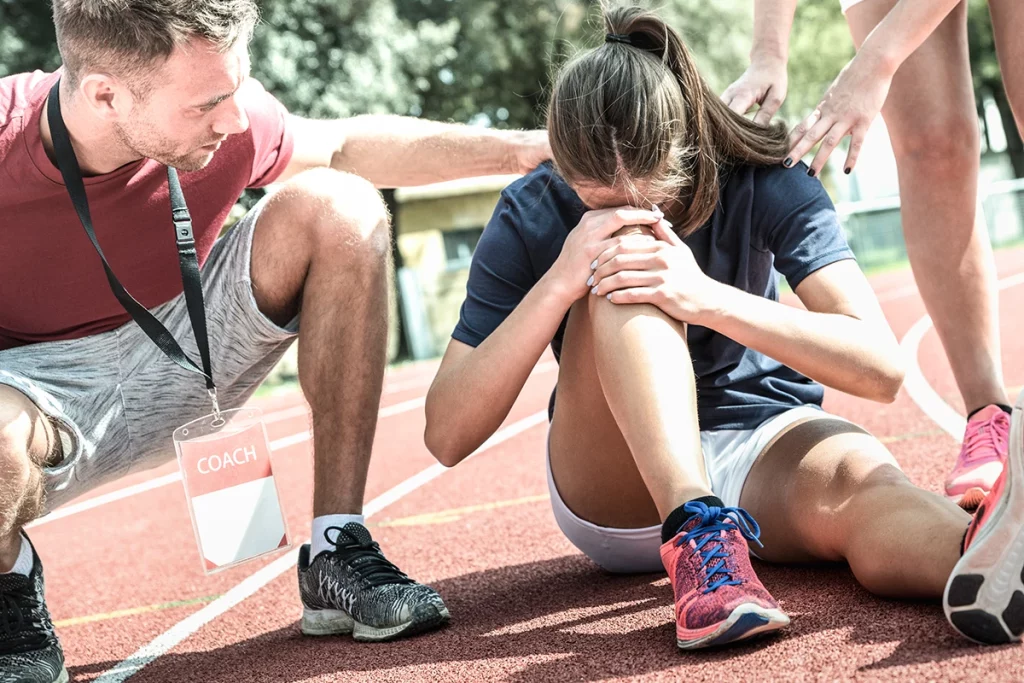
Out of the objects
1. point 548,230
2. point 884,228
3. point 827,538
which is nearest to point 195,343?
point 548,230

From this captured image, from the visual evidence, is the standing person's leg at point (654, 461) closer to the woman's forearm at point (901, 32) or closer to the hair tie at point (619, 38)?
the hair tie at point (619, 38)

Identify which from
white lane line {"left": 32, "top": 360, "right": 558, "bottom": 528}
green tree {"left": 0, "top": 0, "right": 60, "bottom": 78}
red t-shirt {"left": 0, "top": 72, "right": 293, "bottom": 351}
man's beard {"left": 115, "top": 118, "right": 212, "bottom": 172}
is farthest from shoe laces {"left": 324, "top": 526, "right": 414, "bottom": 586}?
green tree {"left": 0, "top": 0, "right": 60, "bottom": 78}

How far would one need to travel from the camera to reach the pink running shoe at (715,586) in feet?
6.89

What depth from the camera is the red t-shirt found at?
293 cm

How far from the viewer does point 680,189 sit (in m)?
2.62

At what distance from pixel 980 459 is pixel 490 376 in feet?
4.45

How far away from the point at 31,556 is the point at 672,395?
166 cm

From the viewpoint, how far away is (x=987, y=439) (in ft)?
10.1

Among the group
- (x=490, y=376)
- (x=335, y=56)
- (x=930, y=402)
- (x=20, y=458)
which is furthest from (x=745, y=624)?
(x=335, y=56)

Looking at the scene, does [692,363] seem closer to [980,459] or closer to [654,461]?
[654,461]

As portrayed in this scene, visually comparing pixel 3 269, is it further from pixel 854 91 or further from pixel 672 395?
pixel 854 91

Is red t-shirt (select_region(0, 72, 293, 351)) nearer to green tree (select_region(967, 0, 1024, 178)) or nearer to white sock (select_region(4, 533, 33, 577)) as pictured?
white sock (select_region(4, 533, 33, 577))

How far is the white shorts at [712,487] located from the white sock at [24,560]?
130 cm

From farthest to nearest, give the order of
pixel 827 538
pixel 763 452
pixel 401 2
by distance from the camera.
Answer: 1. pixel 401 2
2. pixel 763 452
3. pixel 827 538
